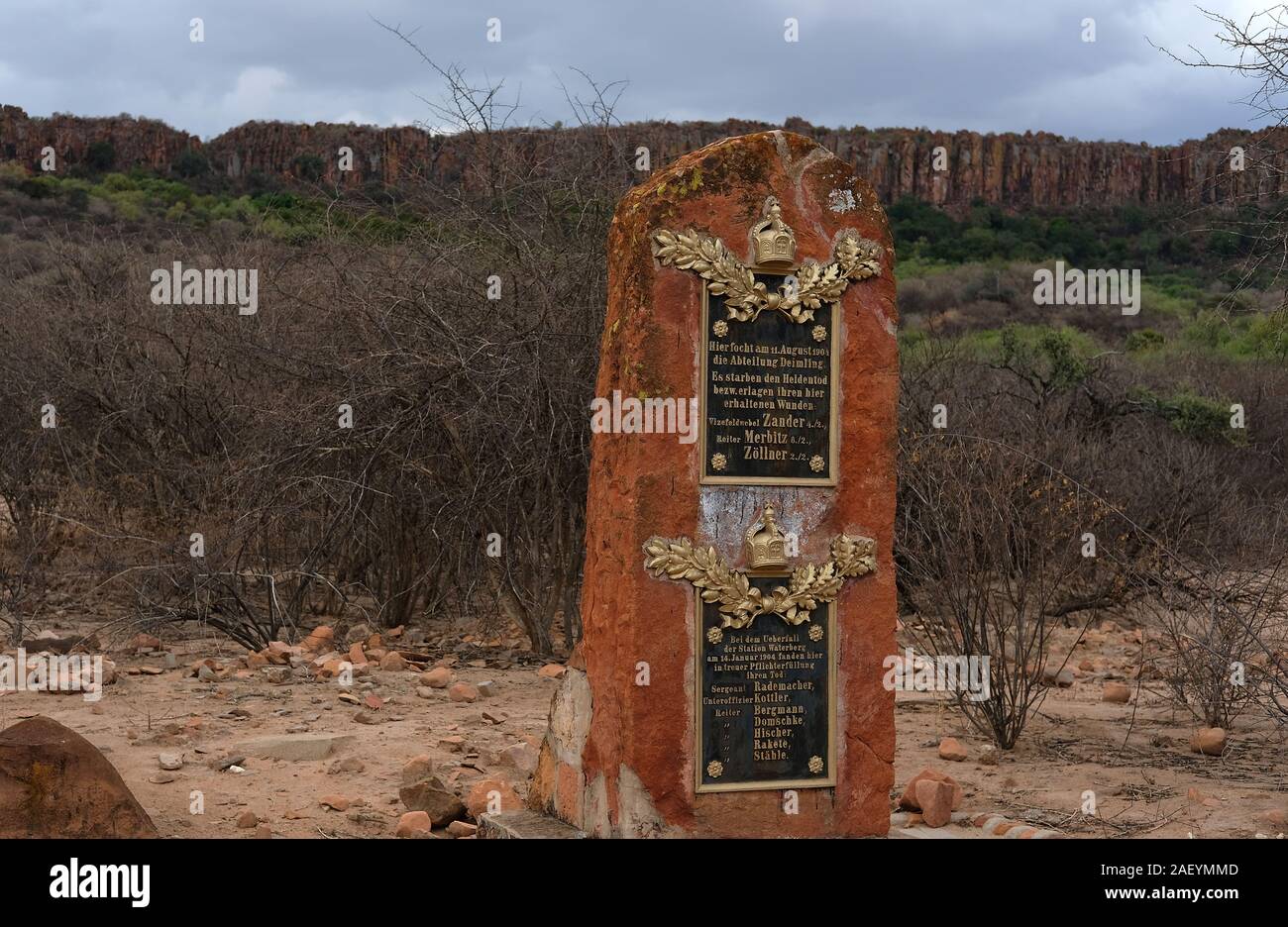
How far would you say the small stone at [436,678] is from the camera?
27.7ft

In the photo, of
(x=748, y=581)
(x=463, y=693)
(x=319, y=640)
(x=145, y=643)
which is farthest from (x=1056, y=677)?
(x=145, y=643)

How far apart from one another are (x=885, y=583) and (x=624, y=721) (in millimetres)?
1294

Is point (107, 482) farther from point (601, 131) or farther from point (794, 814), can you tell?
point (794, 814)

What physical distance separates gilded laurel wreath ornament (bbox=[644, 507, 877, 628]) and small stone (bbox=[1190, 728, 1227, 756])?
3.22 metres

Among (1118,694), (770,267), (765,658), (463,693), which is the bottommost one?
(1118,694)

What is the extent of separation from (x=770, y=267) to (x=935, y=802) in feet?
8.87

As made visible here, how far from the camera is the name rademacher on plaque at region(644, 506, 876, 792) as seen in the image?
17.7 ft

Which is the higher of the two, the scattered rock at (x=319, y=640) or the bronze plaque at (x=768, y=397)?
the bronze plaque at (x=768, y=397)

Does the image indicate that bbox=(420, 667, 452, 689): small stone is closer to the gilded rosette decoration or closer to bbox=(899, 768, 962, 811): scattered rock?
bbox=(899, 768, 962, 811): scattered rock

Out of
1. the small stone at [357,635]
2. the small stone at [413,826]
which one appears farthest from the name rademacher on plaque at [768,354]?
the small stone at [357,635]

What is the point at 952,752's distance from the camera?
25.2 feet

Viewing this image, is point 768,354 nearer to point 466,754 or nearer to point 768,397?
point 768,397

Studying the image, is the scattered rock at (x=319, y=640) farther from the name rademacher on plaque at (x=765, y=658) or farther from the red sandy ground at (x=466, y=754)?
the name rademacher on plaque at (x=765, y=658)

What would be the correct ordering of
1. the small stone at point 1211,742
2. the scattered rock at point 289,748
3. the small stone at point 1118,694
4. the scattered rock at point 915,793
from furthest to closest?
the small stone at point 1118,694
the small stone at point 1211,742
the scattered rock at point 289,748
the scattered rock at point 915,793
